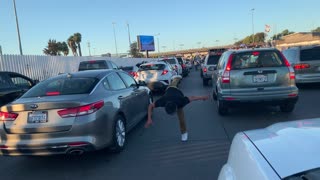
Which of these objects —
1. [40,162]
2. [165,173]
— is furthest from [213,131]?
[40,162]

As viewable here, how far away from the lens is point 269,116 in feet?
30.0

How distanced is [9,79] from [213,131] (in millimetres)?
6435

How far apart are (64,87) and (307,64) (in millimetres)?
10765

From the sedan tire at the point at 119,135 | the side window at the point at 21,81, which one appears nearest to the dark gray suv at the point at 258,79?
the sedan tire at the point at 119,135

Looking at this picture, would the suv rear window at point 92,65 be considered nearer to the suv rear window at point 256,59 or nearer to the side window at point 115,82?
the suv rear window at point 256,59

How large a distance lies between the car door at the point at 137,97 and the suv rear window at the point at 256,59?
2.31 metres

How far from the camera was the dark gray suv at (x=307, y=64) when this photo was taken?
1408 centimetres

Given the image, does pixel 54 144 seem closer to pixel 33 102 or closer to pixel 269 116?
pixel 33 102

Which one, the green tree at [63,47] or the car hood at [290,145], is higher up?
the green tree at [63,47]

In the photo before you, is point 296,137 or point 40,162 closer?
point 296,137

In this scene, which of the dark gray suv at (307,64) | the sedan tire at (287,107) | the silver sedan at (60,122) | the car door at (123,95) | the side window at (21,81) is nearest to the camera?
the silver sedan at (60,122)

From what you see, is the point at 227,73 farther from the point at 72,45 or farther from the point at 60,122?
the point at 72,45

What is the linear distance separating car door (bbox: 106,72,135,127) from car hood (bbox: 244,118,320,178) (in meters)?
4.32

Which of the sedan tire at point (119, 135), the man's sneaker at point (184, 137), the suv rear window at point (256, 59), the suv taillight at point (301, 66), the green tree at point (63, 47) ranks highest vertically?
the green tree at point (63, 47)
